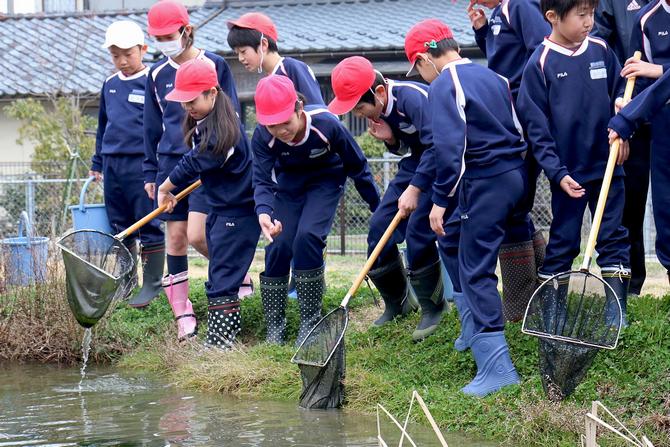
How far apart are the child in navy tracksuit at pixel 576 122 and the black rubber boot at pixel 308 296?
1968 millimetres

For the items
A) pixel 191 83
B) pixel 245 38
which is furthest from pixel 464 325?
pixel 245 38

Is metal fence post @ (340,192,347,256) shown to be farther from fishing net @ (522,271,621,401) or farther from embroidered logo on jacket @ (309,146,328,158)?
fishing net @ (522,271,621,401)

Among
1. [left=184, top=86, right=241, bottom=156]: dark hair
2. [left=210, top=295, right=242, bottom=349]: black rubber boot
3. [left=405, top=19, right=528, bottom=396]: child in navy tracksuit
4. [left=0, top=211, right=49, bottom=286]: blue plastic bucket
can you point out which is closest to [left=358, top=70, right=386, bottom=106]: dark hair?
[left=405, top=19, right=528, bottom=396]: child in navy tracksuit

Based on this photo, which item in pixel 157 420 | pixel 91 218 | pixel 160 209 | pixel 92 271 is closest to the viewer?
pixel 157 420

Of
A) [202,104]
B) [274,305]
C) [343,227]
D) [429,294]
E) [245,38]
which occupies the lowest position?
[343,227]

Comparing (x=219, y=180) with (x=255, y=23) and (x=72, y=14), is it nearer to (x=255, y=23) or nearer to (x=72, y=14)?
(x=255, y=23)

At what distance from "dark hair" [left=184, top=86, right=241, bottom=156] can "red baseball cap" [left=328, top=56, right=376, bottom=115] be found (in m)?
1.01

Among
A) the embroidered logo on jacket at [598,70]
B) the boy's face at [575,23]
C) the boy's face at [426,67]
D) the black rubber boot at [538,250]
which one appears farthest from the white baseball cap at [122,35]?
the embroidered logo on jacket at [598,70]

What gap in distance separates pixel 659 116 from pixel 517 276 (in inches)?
54.8

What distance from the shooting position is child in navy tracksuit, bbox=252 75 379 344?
7461 mm

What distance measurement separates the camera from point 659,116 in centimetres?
644

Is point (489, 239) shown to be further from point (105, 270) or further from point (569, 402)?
point (105, 270)

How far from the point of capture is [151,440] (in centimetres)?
617

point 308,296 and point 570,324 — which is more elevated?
point 570,324
